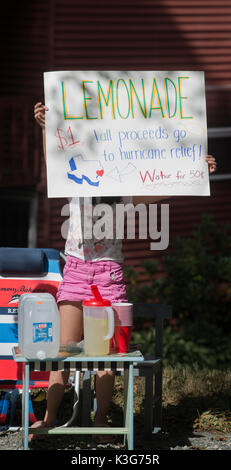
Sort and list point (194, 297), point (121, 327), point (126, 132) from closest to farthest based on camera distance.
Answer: point (121, 327)
point (126, 132)
point (194, 297)

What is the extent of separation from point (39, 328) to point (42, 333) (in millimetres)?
34

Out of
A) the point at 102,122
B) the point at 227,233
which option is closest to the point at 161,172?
the point at 102,122

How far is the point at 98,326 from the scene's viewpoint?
3.77 meters

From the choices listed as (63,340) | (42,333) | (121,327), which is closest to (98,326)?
(121,327)

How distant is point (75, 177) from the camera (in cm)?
418

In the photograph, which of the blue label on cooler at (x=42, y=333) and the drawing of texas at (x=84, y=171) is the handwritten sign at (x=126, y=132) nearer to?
the drawing of texas at (x=84, y=171)

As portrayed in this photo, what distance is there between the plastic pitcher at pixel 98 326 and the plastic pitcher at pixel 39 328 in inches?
6.8

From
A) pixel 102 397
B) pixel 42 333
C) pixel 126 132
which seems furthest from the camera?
pixel 126 132

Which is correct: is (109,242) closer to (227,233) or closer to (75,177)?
(75,177)

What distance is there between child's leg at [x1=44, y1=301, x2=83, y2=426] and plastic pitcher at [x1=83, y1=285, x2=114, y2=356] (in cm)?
30

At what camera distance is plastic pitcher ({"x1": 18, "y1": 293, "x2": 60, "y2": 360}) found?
3.74 meters

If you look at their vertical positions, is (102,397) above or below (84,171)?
Answer: below

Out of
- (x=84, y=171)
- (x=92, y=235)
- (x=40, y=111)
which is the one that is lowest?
(x=92, y=235)

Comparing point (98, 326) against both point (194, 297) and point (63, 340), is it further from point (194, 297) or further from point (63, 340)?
point (194, 297)
